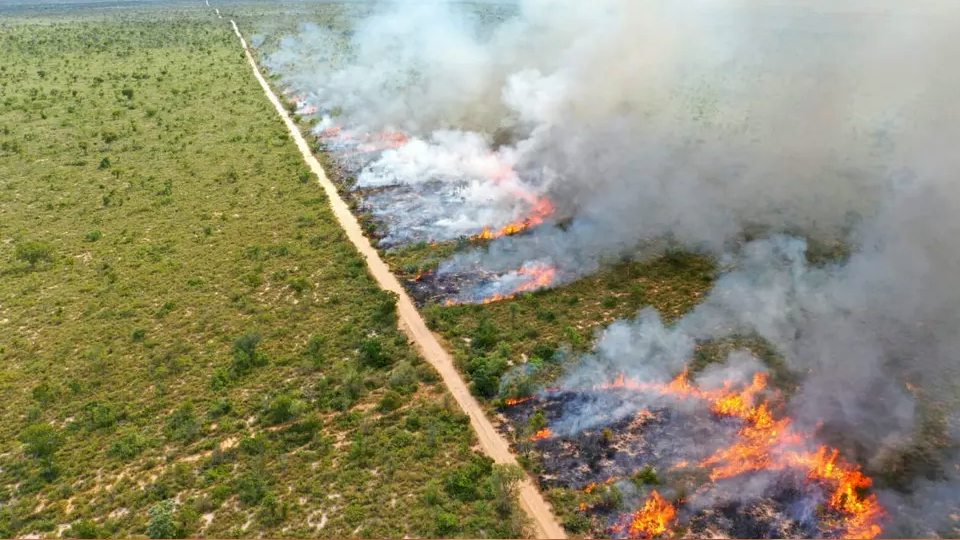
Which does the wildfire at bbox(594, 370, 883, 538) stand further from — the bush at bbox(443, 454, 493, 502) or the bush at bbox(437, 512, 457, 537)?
the bush at bbox(437, 512, 457, 537)

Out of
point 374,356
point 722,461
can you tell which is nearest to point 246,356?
point 374,356

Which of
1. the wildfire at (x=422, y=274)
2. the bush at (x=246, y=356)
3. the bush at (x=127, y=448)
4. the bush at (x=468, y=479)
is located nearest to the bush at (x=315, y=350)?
the bush at (x=246, y=356)

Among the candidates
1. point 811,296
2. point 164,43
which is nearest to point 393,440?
point 811,296

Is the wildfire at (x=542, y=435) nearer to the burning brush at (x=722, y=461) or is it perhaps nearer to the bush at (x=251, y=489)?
the burning brush at (x=722, y=461)

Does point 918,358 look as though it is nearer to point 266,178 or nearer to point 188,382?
point 188,382

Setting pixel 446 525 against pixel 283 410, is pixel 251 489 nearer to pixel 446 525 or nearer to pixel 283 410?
pixel 283 410

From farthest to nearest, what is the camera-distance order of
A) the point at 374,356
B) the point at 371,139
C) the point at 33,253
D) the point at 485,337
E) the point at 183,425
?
the point at 371,139 < the point at 33,253 < the point at 485,337 < the point at 374,356 < the point at 183,425
